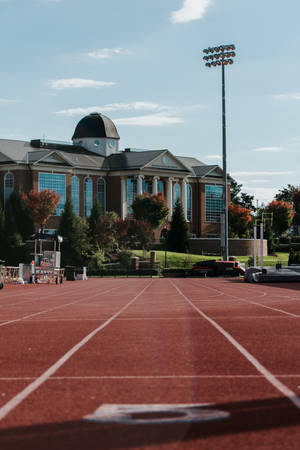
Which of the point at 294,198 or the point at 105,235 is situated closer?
the point at 105,235

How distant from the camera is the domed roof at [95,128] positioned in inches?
5138

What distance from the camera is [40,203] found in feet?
344

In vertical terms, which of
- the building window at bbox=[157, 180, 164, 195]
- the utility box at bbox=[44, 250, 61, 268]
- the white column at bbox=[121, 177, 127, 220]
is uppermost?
the building window at bbox=[157, 180, 164, 195]

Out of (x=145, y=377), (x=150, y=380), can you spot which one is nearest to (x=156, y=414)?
(x=150, y=380)

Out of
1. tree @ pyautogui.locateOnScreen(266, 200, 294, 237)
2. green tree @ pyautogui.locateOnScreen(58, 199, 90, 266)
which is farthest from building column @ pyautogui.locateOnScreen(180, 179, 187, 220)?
green tree @ pyautogui.locateOnScreen(58, 199, 90, 266)

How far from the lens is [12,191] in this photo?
10994 centimetres

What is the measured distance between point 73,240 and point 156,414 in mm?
92335

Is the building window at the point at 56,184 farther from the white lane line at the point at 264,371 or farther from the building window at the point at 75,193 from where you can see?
the white lane line at the point at 264,371

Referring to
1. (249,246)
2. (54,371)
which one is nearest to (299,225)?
(249,246)

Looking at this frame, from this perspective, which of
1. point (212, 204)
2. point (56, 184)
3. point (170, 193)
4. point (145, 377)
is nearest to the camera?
point (145, 377)

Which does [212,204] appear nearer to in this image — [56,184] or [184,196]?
[184,196]

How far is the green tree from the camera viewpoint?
97375 mm

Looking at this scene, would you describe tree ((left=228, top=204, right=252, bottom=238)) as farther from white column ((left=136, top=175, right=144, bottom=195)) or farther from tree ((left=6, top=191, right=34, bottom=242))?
tree ((left=6, top=191, right=34, bottom=242))

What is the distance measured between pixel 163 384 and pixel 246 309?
11.4 metres
